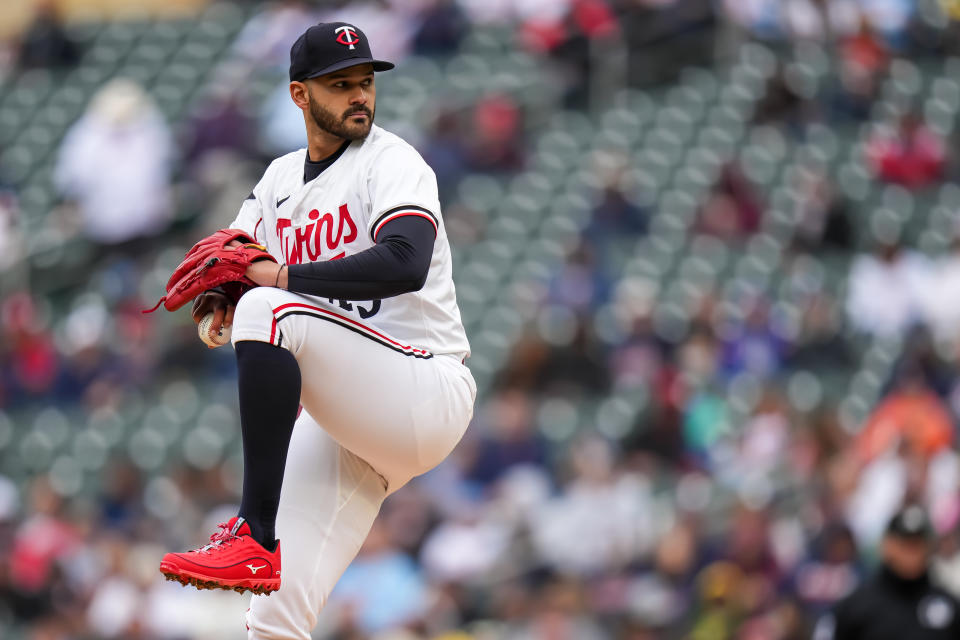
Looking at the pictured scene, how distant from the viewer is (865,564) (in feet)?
26.8

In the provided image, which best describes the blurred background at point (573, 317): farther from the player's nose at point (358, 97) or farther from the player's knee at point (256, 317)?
the player's knee at point (256, 317)

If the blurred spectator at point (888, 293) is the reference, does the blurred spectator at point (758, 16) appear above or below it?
above

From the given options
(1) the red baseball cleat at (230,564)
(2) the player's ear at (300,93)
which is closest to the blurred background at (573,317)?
(2) the player's ear at (300,93)

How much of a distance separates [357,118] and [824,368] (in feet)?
21.5

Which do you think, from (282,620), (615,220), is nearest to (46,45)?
(615,220)

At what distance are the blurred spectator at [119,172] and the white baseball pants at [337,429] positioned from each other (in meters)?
8.03

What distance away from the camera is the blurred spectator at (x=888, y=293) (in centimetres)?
1041

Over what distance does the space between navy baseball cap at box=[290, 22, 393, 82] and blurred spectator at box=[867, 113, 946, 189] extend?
8.33m

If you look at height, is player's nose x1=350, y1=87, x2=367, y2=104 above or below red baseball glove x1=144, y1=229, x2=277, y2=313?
above

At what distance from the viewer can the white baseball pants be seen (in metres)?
3.90

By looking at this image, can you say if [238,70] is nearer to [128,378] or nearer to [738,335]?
[128,378]

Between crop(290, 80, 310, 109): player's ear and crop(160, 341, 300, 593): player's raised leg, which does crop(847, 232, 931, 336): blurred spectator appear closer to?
crop(290, 80, 310, 109): player's ear

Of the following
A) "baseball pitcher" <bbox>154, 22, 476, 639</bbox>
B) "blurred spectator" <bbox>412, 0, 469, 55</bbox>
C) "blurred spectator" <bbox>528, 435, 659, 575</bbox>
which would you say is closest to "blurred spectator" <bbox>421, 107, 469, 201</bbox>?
"blurred spectator" <bbox>412, 0, 469, 55</bbox>

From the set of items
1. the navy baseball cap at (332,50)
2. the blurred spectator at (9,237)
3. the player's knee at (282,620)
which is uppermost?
the navy baseball cap at (332,50)
